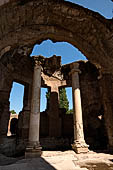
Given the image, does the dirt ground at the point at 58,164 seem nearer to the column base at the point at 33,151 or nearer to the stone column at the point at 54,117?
the column base at the point at 33,151

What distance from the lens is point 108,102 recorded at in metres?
7.89

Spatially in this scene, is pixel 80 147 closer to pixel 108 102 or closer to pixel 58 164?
pixel 58 164

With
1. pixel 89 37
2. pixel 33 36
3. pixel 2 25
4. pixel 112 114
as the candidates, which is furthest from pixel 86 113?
pixel 2 25

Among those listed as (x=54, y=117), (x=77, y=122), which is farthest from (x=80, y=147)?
(x=54, y=117)

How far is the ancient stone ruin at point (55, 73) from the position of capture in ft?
17.1

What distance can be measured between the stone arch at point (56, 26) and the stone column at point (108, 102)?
2450 millimetres

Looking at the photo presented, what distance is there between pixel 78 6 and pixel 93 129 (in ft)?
31.2

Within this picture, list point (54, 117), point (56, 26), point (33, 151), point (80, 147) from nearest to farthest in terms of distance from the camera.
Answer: point (33, 151), point (56, 26), point (80, 147), point (54, 117)

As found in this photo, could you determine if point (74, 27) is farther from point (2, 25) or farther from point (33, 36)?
point (2, 25)

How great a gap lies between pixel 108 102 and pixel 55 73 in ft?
20.7

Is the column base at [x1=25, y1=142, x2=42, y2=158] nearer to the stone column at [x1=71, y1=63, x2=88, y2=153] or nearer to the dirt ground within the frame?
the dirt ground

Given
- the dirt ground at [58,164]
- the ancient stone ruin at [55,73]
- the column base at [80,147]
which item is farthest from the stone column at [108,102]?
the dirt ground at [58,164]

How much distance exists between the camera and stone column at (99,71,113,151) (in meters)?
→ 7.37

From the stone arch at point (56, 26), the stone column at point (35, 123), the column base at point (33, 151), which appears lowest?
the column base at point (33, 151)
